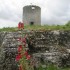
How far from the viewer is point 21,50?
5.12 m

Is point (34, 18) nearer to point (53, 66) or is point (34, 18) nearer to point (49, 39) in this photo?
point (49, 39)

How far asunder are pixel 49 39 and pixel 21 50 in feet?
19.6

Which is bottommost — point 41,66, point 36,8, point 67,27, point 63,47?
point 41,66

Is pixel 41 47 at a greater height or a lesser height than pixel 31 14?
lesser

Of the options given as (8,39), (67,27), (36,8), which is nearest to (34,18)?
(36,8)

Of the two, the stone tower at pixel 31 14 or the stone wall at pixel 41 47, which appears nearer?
the stone wall at pixel 41 47

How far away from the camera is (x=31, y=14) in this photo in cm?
1927

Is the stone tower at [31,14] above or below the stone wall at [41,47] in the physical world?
above

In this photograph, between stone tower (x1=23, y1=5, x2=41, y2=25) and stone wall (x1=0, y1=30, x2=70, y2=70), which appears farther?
stone tower (x1=23, y1=5, x2=41, y2=25)

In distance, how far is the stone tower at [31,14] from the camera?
62.7ft

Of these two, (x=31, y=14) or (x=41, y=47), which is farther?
(x=31, y=14)

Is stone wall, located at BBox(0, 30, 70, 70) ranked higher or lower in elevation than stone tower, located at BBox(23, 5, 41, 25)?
lower

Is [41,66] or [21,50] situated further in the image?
[41,66]

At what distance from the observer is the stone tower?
62.7ft
